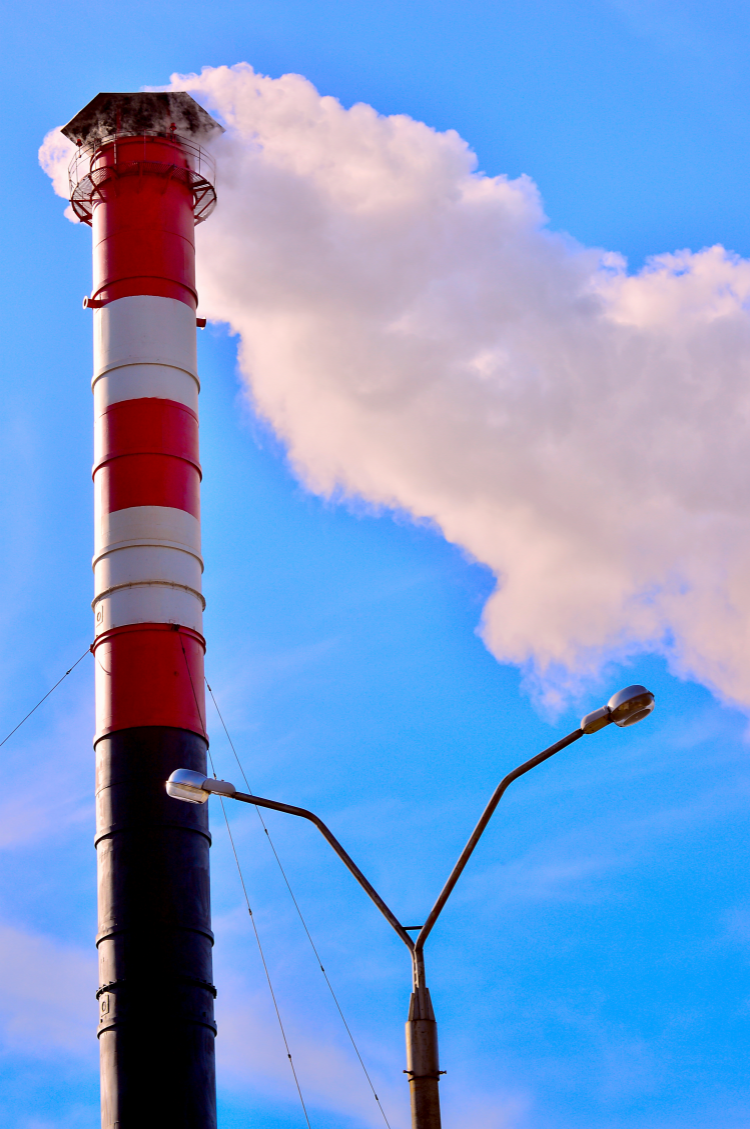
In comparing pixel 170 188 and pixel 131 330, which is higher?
pixel 170 188

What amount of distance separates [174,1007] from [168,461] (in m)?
10.5

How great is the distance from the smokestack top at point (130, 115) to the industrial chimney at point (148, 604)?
0.10 feet

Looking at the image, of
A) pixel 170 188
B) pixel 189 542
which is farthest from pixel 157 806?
pixel 170 188

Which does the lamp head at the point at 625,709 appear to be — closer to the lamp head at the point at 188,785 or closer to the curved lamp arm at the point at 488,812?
the curved lamp arm at the point at 488,812

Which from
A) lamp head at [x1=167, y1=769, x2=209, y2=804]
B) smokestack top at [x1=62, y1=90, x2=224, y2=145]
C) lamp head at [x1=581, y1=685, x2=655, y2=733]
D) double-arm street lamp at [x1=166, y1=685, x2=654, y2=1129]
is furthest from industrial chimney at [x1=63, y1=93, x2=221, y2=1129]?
lamp head at [x1=581, y1=685, x2=655, y2=733]

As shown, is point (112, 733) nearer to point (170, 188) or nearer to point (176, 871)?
point (176, 871)

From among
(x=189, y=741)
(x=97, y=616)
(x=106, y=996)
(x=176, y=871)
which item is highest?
(x=97, y=616)

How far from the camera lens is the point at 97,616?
28.4m

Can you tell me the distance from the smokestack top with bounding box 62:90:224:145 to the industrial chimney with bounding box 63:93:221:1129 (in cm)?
3

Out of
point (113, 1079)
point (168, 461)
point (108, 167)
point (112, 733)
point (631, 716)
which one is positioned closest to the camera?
point (631, 716)

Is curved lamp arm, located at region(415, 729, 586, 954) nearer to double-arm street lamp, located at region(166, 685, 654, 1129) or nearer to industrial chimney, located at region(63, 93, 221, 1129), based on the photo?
double-arm street lamp, located at region(166, 685, 654, 1129)

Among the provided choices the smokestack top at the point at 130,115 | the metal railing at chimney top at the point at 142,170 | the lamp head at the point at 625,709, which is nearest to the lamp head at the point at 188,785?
the lamp head at the point at 625,709

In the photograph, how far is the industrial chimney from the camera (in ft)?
82.2

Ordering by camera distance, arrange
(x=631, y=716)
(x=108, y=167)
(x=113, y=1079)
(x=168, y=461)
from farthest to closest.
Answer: (x=108, y=167) < (x=168, y=461) < (x=113, y=1079) < (x=631, y=716)
